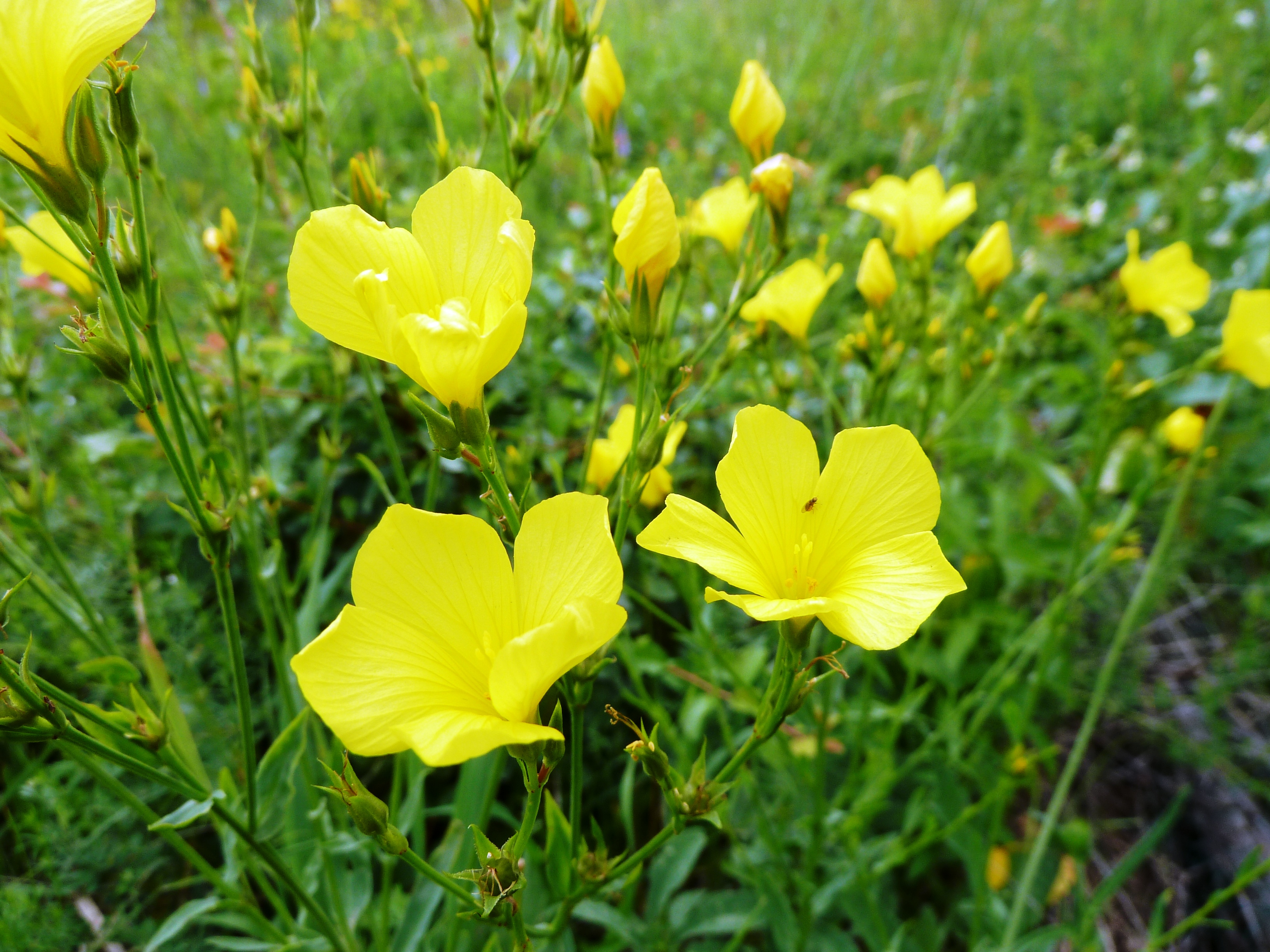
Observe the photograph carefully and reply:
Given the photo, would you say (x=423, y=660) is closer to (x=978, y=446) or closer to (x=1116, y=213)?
(x=978, y=446)

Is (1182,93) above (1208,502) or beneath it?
above

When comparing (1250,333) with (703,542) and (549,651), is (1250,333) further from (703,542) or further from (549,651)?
(549,651)

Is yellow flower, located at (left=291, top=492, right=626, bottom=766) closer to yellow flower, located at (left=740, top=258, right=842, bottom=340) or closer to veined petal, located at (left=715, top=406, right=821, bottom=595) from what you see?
veined petal, located at (left=715, top=406, right=821, bottom=595)

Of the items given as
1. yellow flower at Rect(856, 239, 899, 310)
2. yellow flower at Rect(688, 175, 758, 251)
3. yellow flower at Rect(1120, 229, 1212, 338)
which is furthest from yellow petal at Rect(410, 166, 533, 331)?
yellow flower at Rect(1120, 229, 1212, 338)

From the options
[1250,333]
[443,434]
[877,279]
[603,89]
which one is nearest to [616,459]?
[443,434]

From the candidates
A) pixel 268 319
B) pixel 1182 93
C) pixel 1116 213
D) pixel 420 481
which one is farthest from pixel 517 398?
pixel 1182 93

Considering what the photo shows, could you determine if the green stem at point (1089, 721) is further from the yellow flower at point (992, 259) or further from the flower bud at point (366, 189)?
the flower bud at point (366, 189)

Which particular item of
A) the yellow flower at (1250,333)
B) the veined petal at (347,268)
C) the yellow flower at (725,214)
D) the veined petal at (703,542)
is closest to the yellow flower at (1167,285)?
the yellow flower at (1250,333)
